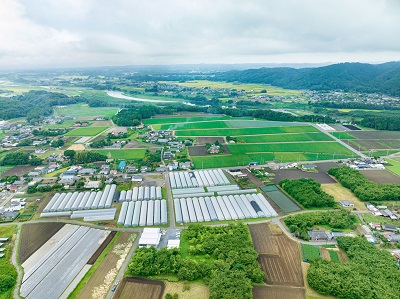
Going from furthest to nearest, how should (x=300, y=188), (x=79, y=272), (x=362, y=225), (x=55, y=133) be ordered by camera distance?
(x=55, y=133) < (x=300, y=188) < (x=362, y=225) < (x=79, y=272)

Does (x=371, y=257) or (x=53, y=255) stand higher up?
(x=371, y=257)

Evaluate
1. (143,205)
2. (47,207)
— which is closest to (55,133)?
(47,207)

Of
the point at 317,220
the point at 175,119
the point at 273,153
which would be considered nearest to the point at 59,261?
the point at 317,220

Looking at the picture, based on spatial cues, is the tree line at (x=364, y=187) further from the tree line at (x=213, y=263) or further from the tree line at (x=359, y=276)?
the tree line at (x=213, y=263)

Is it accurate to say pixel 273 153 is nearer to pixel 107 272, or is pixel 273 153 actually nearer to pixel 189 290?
pixel 189 290

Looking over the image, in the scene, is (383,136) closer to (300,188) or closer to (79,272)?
(300,188)

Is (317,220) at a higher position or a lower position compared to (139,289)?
higher

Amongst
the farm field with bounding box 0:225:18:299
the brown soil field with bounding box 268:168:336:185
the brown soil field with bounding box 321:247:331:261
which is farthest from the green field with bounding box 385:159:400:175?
the farm field with bounding box 0:225:18:299

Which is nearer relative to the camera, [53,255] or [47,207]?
[53,255]
